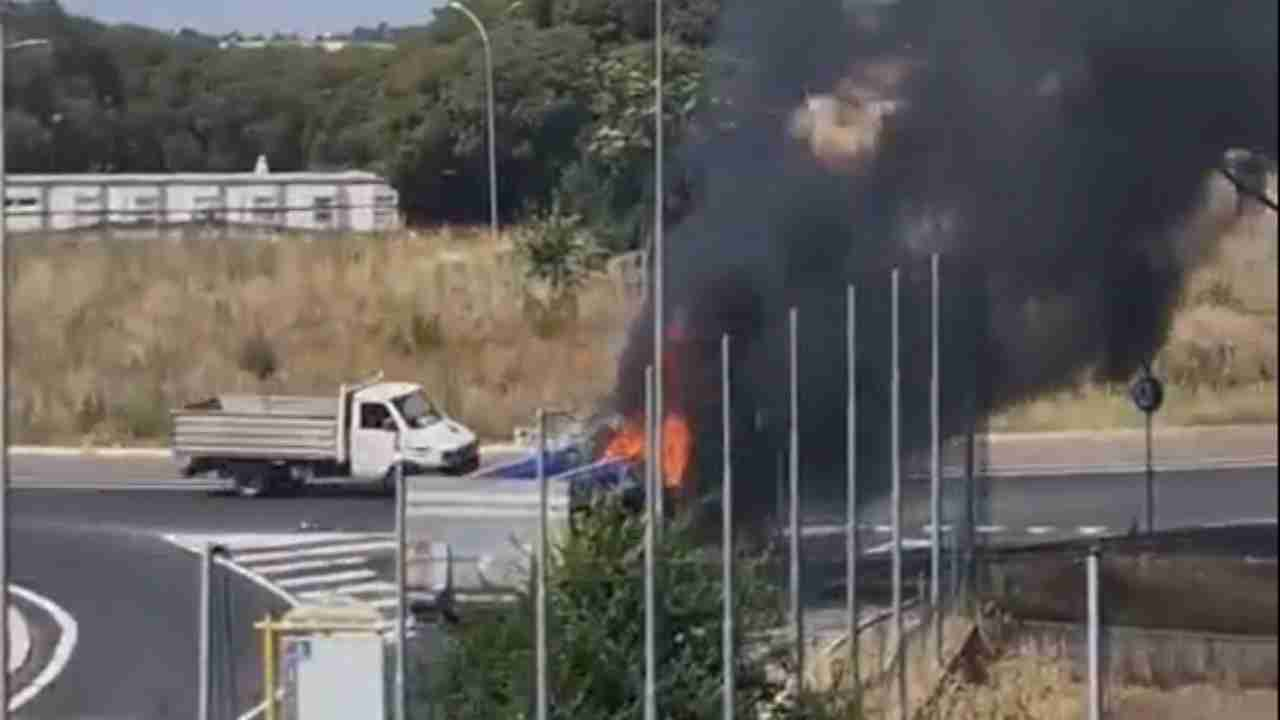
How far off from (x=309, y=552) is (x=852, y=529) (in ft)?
33.3

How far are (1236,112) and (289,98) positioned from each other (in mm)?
40096

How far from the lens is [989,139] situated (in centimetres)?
1378

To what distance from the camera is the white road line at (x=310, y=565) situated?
65.4 feet

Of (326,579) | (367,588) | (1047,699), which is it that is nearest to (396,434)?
(326,579)

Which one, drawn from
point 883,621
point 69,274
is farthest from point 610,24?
point 883,621

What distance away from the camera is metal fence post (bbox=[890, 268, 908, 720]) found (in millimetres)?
10500

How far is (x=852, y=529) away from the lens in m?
11.2

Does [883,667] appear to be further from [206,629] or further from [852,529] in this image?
[206,629]

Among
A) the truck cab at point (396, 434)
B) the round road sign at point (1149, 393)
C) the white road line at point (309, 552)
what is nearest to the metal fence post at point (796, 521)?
the round road sign at point (1149, 393)

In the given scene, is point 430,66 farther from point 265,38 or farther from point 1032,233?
point 1032,233

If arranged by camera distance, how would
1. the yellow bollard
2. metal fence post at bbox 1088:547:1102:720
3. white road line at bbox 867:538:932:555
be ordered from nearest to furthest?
metal fence post at bbox 1088:547:1102:720 < the yellow bollard < white road line at bbox 867:538:932:555

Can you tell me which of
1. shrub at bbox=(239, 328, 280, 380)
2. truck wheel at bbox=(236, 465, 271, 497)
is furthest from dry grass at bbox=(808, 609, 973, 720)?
shrub at bbox=(239, 328, 280, 380)

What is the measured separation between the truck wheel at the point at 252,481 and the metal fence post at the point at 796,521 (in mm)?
13102

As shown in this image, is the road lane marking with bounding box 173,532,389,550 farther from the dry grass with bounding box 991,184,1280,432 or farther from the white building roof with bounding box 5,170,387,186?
the white building roof with bounding box 5,170,387,186
